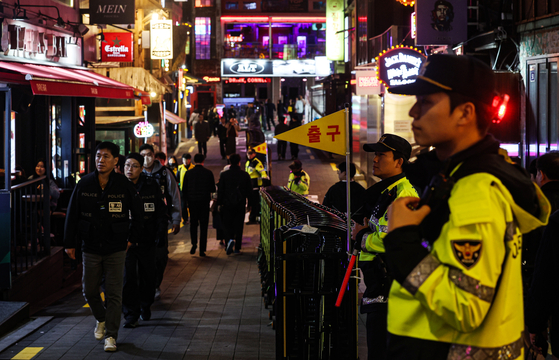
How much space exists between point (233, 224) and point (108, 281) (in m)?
6.72

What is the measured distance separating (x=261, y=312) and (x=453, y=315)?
621cm

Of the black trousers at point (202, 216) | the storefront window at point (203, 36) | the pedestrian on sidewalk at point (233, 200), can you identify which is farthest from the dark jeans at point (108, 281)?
the storefront window at point (203, 36)

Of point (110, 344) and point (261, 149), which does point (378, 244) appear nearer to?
point (110, 344)

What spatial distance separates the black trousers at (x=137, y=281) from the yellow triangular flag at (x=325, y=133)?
3445 mm

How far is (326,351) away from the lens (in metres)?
5.29

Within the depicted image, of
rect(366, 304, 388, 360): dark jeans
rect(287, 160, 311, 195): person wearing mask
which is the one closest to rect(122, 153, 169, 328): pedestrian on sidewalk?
rect(366, 304, 388, 360): dark jeans

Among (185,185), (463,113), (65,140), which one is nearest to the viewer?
(463,113)

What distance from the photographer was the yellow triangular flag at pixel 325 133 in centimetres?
505

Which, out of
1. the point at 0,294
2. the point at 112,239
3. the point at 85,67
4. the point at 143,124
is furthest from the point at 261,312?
the point at 143,124

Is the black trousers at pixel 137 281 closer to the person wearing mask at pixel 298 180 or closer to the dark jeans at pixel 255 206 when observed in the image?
the person wearing mask at pixel 298 180

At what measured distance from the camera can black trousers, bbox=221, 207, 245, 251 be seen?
516 inches

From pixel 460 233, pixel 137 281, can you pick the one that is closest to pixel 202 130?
pixel 137 281

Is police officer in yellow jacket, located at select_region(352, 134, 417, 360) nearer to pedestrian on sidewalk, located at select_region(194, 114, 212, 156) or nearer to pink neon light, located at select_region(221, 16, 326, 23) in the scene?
pedestrian on sidewalk, located at select_region(194, 114, 212, 156)

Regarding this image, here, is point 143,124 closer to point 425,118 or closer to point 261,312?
point 261,312
